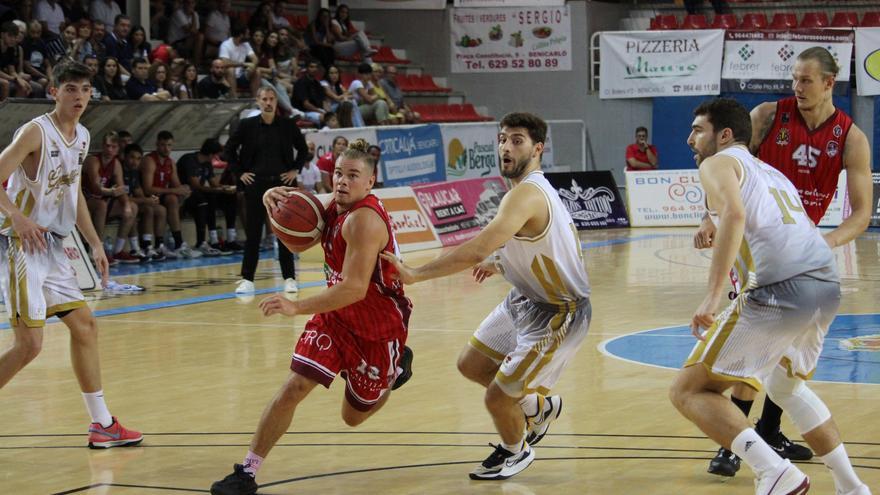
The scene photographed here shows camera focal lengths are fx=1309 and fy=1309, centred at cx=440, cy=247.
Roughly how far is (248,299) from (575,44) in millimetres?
14877

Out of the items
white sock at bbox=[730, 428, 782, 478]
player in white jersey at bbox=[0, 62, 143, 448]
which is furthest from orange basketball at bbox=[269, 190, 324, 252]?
white sock at bbox=[730, 428, 782, 478]

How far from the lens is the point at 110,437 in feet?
Result: 21.1

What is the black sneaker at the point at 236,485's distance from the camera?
5.32 m

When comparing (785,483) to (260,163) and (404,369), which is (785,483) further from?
(260,163)

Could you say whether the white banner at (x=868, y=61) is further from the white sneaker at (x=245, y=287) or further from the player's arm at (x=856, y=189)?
the player's arm at (x=856, y=189)

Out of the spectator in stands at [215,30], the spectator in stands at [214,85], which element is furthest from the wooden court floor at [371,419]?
the spectator in stands at [215,30]

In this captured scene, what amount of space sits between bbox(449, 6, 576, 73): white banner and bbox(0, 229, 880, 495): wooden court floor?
14.7 m

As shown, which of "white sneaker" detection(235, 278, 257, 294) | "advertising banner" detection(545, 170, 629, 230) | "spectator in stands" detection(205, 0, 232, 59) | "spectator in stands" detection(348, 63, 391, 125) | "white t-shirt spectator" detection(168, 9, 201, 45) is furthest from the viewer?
"spectator in stands" detection(348, 63, 391, 125)

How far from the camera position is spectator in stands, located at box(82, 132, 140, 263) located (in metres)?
15.5

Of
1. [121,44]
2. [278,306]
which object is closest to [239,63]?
[121,44]

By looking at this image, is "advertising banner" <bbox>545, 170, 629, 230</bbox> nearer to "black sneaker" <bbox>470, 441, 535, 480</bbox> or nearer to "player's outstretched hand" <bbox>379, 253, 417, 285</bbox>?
"black sneaker" <bbox>470, 441, 535, 480</bbox>

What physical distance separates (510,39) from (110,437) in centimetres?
2103

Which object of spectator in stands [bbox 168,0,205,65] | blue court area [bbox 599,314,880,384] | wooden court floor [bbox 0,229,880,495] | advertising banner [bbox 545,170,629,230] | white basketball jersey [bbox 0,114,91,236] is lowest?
advertising banner [bbox 545,170,629,230]

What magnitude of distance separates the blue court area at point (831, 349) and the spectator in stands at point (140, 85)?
8.98m
